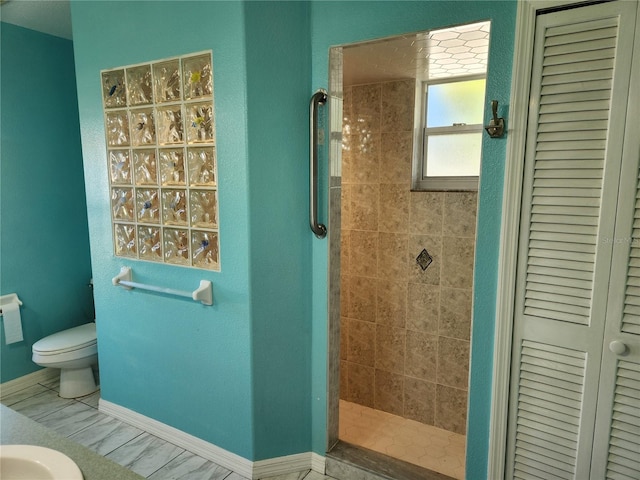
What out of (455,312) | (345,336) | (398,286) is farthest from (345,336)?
(455,312)

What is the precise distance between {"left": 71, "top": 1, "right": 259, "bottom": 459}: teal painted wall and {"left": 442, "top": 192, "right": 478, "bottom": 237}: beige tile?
1.15m

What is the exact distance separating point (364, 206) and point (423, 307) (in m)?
0.70

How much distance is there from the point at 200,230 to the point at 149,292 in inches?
20.0

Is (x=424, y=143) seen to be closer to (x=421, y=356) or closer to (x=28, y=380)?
Result: (x=421, y=356)

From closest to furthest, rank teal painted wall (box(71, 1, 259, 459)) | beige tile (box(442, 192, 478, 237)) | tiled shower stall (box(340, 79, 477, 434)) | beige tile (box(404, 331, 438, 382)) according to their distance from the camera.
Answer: teal painted wall (box(71, 1, 259, 459)), beige tile (box(442, 192, 478, 237)), tiled shower stall (box(340, 79, 477, 434)), beige tile (box(404, 331, 438, 382))

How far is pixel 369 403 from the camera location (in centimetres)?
270

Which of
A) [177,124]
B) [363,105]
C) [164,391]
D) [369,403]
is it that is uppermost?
[363,105]

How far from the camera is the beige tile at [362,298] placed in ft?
8.59

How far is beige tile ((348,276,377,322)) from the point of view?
2619 millimetres

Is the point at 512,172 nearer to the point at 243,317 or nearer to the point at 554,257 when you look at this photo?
the point at 554,257

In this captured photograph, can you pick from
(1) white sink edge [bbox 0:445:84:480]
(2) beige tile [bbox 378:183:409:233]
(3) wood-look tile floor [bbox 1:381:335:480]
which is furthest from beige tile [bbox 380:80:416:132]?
(1) white sink edge [bbox 0:445:84:480]

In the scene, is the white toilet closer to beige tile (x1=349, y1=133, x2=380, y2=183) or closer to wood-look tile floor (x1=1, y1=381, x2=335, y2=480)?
wood-look tile floor (x1=1, y1=381, x2=335, y2=480)

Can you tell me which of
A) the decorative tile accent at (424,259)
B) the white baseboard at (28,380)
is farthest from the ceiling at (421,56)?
the white baseboard at (28,380)

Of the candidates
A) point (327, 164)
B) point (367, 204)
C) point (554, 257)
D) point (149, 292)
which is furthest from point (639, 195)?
point (149, 292)
